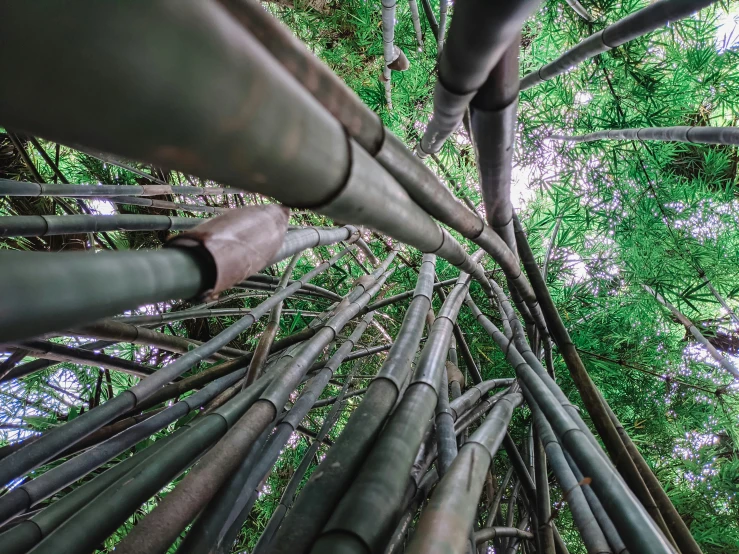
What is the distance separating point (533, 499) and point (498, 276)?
145cm

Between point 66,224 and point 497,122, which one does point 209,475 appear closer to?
point 497,122

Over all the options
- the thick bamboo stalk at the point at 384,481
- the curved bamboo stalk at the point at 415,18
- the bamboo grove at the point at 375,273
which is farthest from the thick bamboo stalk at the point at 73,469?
the curved bamboo stalk at the point at 415,18

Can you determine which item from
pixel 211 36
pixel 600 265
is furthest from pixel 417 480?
pixel 600 265

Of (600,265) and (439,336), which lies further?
(600,265)

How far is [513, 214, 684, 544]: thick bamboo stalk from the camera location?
0.86m

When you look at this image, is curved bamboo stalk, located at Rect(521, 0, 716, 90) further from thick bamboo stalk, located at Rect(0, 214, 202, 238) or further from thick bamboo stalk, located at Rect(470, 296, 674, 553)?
thick bamboo stalk, located at Rect(0, 214, 202, 238)

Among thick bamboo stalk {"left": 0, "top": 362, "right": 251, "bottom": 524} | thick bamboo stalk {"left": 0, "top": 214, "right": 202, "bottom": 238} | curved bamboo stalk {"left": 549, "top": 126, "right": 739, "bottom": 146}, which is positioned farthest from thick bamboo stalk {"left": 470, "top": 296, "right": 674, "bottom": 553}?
thick bamboo stalk {"left": 0, "top": 214, "right": 202, "bottom": 238}

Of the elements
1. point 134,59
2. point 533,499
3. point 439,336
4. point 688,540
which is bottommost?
point 134,59

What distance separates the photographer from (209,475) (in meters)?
0.74

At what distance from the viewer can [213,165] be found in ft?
0.87

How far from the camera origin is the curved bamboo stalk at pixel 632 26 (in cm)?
93

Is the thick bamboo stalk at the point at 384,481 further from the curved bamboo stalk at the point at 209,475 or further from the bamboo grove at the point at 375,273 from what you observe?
the curved bamboo stalk at the point at 209,475

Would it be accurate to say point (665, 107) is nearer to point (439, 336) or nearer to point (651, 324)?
point (651, 324)

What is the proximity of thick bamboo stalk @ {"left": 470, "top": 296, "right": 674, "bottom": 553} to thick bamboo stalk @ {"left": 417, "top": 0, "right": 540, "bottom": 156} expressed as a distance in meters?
0.61
